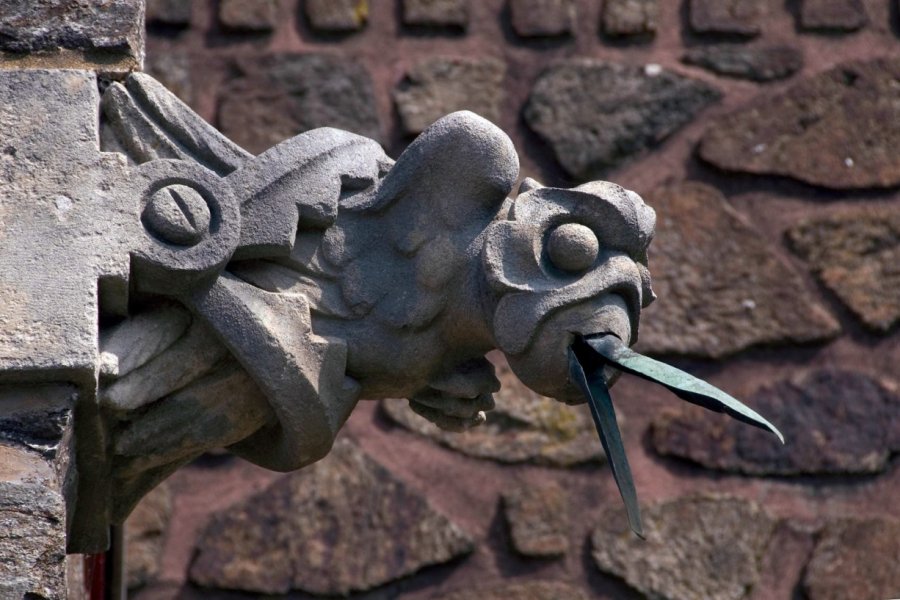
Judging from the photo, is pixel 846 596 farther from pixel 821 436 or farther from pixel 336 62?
pixel 336 62

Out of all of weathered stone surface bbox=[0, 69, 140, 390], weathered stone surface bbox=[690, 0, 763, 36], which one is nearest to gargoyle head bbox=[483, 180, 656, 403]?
weathered stone surface bbox=[0, 69, 140, 390]

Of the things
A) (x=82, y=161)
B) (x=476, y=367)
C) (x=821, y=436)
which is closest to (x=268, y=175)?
(x=82, y=161)

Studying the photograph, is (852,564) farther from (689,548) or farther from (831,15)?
(831,15)

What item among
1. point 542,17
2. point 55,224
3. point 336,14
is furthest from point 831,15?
point 55,224

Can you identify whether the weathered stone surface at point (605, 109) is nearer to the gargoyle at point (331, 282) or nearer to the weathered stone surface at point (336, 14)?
the weathered stone surface at point (336, 14)

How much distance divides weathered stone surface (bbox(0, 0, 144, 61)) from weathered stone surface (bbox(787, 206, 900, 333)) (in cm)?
153

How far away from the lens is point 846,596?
109 inches

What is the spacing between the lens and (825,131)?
2916 mm

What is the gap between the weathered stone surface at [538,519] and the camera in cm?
274

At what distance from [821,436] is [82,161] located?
164 cm

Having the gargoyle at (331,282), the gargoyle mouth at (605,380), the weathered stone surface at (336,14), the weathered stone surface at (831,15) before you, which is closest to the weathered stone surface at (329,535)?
the weathered stone surface at (336,14)

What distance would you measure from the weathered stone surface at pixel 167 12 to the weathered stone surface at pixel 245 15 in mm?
58

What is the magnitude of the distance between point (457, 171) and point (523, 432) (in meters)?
1.29

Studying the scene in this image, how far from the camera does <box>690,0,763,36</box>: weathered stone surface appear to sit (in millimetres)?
2898
